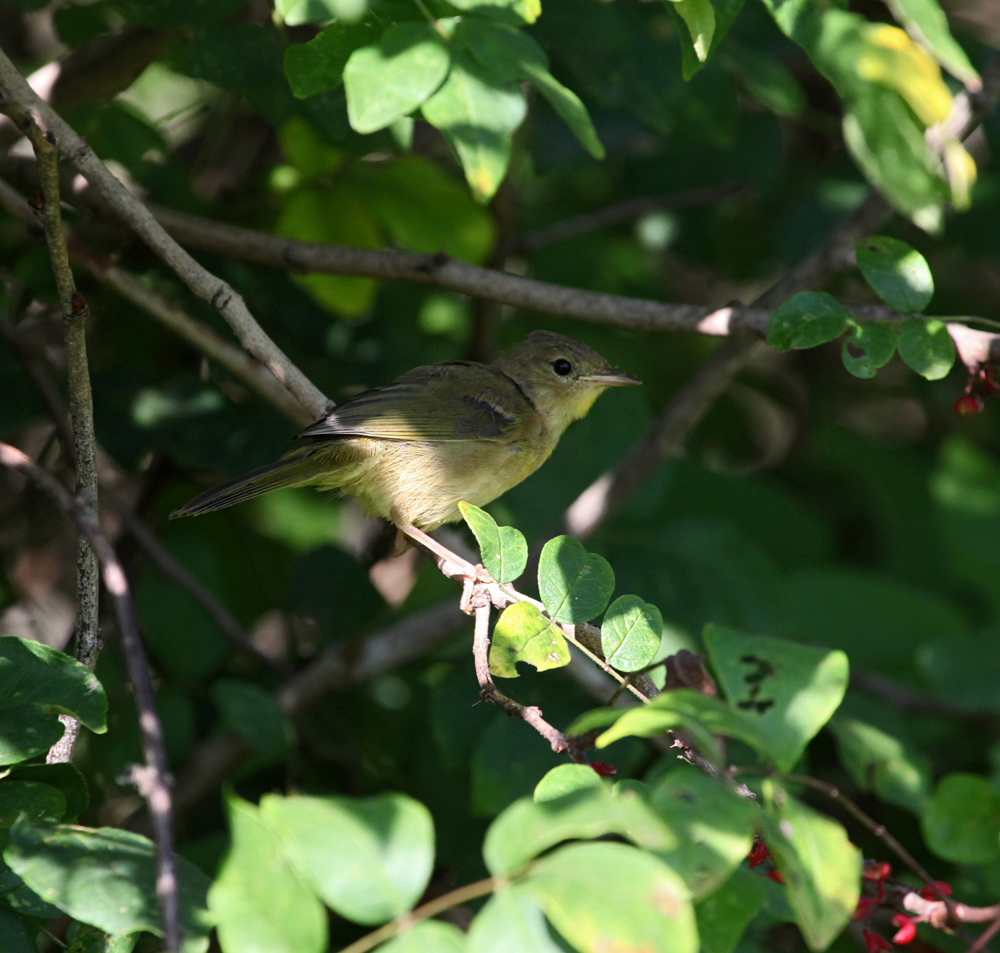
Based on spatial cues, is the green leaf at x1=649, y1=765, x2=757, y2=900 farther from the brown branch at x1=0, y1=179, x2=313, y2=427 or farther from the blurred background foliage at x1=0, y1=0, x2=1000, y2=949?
Answer: the brown branch at x1=0, y1=179, x2=313, y2=427

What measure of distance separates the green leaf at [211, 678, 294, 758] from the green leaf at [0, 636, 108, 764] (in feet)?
3.33

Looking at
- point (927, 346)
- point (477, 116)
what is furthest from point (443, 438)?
point (477, 116)

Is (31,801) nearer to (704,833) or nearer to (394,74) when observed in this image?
(704,833)

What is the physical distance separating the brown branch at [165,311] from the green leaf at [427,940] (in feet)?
6.70

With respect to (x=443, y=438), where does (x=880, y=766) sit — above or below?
below

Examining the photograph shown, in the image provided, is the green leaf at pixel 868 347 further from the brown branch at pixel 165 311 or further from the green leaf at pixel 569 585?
the brown branch at pixel 165 311

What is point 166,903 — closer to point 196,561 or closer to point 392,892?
point 392,892

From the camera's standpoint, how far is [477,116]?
2.11 metres

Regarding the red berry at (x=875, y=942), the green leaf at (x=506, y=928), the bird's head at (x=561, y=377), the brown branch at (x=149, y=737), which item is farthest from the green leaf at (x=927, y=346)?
the bird's head at (x=561, y=377)

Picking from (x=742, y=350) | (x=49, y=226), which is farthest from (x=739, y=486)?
(x=49, y=226)

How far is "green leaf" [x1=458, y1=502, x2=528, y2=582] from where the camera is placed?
2.24m

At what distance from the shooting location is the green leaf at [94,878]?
70.9 inches

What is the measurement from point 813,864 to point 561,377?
3.24 m

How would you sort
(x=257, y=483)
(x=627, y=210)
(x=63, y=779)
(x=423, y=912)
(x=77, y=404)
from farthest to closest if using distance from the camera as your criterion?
(x=627, y=210) → (x=257, y=483) → (x=77, y=404) → (x=63, y=779) → (x=423, y=912)
